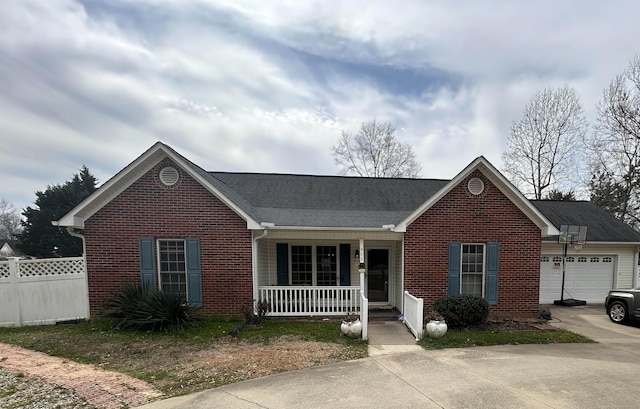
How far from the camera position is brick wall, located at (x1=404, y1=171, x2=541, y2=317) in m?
9.21

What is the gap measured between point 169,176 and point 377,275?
295 inches

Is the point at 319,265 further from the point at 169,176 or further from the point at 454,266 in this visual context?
the point at 169,176

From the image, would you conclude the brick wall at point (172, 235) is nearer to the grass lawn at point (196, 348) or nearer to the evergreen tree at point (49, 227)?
the grass lawn at point (196, 348)

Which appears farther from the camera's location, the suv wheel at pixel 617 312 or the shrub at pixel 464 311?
the suv wheel at pixel 617 312

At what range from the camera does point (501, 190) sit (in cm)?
934

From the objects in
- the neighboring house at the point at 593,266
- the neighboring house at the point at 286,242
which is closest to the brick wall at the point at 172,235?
the neighboring house at the point at 286,242

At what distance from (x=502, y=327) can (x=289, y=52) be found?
Answer: 1138 cm

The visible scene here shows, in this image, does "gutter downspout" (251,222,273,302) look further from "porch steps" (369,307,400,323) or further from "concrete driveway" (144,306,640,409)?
"concrete driveway" (144,306,640,409)

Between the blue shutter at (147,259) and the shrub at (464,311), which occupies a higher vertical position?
the blue shutter at (147,259)

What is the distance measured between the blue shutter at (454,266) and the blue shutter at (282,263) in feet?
17.4

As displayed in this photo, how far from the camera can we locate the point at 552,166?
867 inches

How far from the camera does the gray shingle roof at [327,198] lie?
389 inches

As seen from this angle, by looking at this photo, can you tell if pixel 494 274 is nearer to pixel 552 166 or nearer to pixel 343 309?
pixel 343 309

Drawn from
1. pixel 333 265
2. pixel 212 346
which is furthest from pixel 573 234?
pixel 212 346
